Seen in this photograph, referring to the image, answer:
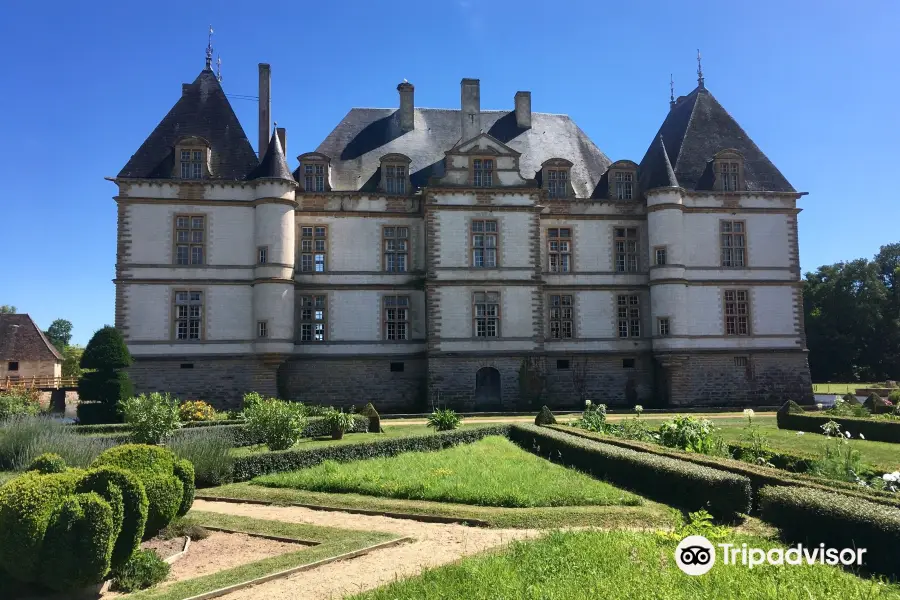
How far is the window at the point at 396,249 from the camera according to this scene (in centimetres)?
3334

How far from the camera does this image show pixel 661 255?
110ft

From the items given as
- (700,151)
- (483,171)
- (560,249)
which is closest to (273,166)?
(483,171)

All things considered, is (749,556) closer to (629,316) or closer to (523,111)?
(629,316)

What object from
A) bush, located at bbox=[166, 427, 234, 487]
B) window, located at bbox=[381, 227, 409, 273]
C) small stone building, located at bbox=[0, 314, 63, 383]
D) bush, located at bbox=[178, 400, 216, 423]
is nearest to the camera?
bush, located at bbox=[166, 427, 234, 487]

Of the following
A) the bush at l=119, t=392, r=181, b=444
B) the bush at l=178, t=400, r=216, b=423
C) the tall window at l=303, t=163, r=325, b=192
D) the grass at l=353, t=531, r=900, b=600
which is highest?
the tall window at l=303, t=163, r=325, b=192

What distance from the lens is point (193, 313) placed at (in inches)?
1227

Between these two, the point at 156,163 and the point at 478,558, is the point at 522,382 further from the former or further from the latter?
the point at 478,558

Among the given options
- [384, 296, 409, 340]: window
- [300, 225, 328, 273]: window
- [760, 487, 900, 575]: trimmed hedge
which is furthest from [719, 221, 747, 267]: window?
[760, 487, 900, 575]: trimmed hedge

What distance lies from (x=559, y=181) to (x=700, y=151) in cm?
812

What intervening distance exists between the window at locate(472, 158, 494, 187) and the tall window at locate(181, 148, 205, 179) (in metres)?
13.2

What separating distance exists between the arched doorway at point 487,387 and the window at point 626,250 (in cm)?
891

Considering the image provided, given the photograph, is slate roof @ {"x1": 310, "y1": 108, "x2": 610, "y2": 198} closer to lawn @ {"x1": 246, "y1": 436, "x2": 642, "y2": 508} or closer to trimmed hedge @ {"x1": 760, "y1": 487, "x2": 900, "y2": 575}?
lawn @ {"x1": 246, "y1": 436, "x2": 642, "y2": 508}

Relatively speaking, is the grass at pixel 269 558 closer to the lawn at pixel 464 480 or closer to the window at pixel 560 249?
the lawn at pixel 464 480

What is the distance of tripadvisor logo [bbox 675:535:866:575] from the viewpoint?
7.32 metres
